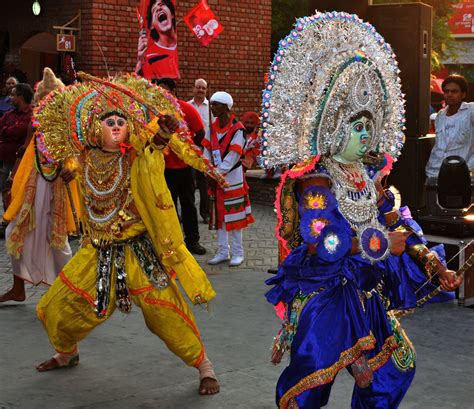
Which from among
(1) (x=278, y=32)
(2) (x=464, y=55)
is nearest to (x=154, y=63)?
(1) (x=278, y=32)

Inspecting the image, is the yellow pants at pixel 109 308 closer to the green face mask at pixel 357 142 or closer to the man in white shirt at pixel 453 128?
the green face mask at pixel 357 142

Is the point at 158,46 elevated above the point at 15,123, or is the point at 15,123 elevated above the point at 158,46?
the point at 158,46

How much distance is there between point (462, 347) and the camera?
6.70 m

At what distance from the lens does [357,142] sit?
14.7 ft

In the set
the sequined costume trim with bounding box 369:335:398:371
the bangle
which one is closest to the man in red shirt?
the bangle

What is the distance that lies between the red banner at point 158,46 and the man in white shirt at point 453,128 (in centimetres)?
478

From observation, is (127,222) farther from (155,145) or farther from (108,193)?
(155,145)

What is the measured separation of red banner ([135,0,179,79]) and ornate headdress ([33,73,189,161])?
7.23 m

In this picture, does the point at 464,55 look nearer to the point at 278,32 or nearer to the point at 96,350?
the point at 278,32

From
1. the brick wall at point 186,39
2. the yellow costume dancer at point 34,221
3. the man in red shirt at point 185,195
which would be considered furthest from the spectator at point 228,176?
the brick wall at point 186,39

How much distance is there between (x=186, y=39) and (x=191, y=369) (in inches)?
481

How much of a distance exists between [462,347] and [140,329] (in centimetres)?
241

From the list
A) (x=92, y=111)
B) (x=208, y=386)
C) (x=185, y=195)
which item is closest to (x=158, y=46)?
(x=185, y=195)

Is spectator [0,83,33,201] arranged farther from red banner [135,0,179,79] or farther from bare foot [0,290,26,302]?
bare foot [0,290,26,302]
